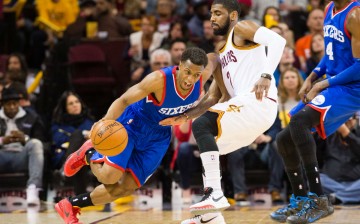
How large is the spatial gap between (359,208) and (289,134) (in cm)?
217

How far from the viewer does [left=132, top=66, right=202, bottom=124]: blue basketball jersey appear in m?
5.93

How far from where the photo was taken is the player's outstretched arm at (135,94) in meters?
5.68

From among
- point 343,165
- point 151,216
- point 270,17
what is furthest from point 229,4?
point 270,17

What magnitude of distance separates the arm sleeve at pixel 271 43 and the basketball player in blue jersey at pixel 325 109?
48 cm

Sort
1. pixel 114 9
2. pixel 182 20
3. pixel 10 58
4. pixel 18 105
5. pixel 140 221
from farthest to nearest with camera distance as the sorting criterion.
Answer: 1. pixel 114 9
2. pixel 182 20
3. pixel 10 58
4. pixel 18 105
5. pixel 140 221

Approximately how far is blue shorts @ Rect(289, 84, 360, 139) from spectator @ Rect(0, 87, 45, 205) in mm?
4374

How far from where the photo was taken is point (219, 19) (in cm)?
615

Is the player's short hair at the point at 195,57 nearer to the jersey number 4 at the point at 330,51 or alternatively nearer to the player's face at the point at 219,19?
the player's face at the point at 219,19

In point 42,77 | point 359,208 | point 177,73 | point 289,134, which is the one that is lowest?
point 359,208

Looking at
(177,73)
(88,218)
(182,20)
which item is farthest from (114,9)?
(177,73)

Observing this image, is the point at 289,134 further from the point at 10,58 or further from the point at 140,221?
the point at 10,58

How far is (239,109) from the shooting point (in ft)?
19.2

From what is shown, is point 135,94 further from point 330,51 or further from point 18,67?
point 18,67

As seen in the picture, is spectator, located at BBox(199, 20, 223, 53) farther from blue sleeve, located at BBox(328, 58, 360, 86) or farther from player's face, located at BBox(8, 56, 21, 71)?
blue sleeve, located at BBox(328, 58, 360, 86)
